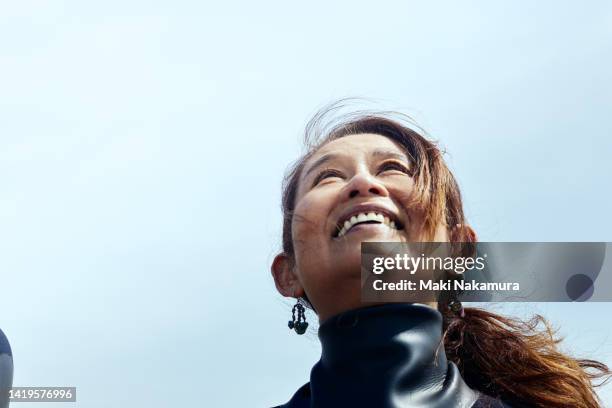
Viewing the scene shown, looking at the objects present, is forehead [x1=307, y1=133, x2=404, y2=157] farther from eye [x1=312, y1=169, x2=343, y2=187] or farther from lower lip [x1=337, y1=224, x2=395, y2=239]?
lower lip [x1=337, y1=224, x2=395, y2=239]

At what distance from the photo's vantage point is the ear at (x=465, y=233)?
15.1 feet

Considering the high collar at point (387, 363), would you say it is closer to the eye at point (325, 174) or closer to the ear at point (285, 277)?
the ear at point (285, 277)

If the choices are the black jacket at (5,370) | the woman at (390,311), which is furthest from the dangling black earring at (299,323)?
the black jacket at (5,370)

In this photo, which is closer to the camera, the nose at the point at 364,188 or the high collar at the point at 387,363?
the high collar at the point at 387,363

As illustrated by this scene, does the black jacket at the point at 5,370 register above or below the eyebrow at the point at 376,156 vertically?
below

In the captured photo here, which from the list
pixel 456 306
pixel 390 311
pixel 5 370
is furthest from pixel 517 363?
pixel 5 370

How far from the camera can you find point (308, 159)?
479 cm

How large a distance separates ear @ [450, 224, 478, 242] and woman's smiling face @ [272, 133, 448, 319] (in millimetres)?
180

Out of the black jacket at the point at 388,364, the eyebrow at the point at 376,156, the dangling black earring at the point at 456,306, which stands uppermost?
the eyebrow at the point at 376,156

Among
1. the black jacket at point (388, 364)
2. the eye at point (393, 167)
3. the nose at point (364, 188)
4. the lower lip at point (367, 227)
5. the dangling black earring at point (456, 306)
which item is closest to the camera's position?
the black jacket at point (388, 364)

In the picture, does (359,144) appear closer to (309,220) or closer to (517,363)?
(309,220)

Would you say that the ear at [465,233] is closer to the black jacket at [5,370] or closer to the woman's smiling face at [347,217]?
the woman's smiling face at [347,217]

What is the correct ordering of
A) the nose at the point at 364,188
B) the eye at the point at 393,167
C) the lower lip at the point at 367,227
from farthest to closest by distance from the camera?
the eye at the point at 393,167, the nose at the point at 364,188, the lower lip at the point at 367,227

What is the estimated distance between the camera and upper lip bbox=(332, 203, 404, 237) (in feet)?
13.8
